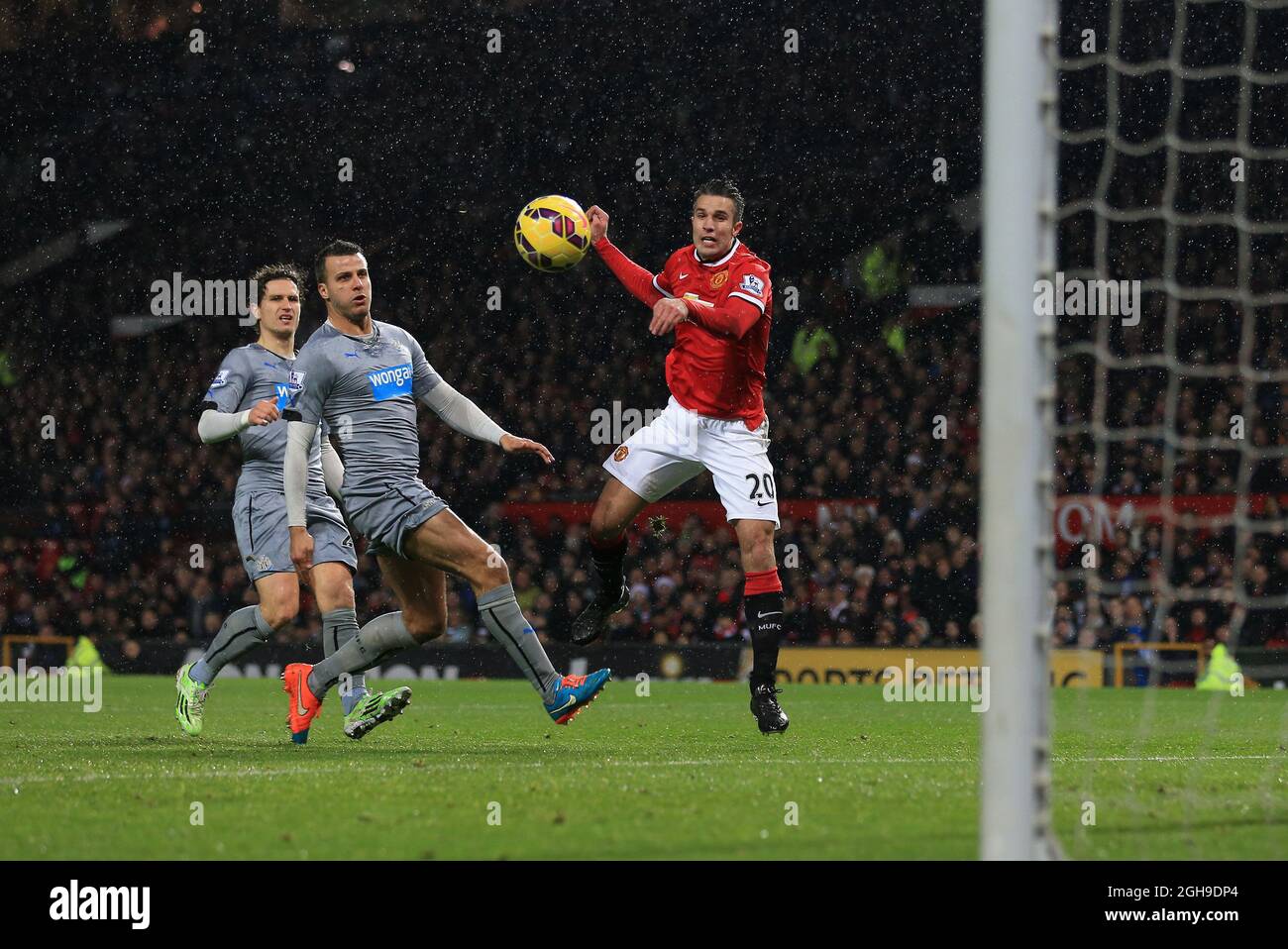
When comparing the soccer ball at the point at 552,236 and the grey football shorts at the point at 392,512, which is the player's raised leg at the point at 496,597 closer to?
the grey football shorts at the point at 392,512

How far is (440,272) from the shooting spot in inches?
901

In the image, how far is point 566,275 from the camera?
71.8 ft

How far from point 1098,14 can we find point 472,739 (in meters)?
13.3

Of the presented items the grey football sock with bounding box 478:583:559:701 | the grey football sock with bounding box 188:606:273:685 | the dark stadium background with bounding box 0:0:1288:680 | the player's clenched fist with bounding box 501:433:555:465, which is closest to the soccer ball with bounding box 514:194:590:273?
the player's clenched fist with bounding box 501:433:555:465

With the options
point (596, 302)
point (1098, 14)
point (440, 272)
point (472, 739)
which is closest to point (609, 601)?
point (472, 739)

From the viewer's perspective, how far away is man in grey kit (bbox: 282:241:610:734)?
6883 millimetres

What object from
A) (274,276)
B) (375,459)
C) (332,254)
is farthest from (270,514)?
(332,254)

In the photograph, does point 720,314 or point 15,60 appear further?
point 15,60

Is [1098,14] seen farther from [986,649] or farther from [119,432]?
[986,649]

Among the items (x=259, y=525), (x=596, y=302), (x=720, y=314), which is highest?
(x=596, y=302)

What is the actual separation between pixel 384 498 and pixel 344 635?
139 centimetres

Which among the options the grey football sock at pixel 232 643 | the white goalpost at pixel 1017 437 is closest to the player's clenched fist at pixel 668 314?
the grey football sock at pixel 232 643

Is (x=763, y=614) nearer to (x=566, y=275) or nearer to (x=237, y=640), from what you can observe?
(x=237, y=640)

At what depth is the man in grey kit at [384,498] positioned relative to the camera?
22.6ft
